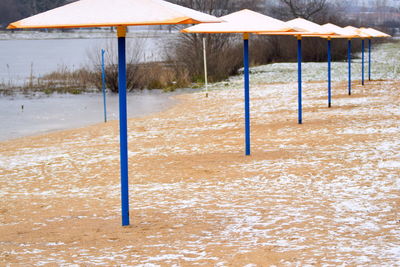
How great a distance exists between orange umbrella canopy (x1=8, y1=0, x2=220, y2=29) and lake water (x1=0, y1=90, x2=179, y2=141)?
13.1m

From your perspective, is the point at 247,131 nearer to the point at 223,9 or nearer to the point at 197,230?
the point at 197,230


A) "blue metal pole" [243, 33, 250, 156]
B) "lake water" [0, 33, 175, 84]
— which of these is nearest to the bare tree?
"lake water" [0, 33, 175, 84]

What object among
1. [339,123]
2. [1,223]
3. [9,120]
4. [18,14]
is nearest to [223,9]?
[9,120]

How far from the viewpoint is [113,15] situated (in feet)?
21.8

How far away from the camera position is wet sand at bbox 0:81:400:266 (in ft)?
21.9

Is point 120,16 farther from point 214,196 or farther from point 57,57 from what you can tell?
point 57,57

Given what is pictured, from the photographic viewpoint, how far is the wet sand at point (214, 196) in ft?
21.9

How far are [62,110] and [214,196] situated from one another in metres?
19.4

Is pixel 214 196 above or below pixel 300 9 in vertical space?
below

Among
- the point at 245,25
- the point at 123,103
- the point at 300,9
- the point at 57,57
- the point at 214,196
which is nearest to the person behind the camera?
the point at 123,103

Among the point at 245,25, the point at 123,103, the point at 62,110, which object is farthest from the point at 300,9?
the point at 123,103

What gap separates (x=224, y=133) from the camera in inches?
633

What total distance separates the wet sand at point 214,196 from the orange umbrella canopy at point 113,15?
2249 mm

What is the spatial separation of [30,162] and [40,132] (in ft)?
24.1
